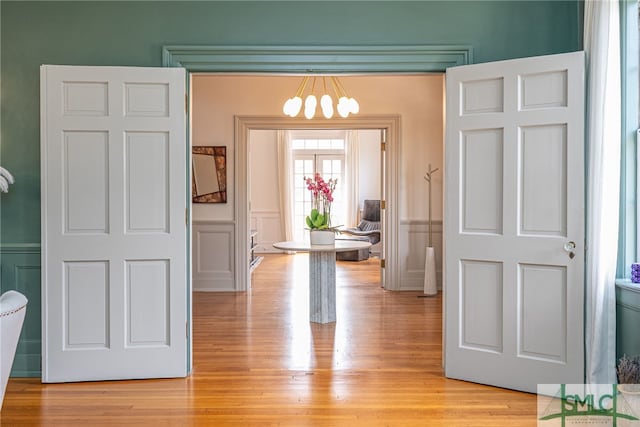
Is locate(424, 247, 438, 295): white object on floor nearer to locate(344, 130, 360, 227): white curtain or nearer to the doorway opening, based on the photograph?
the doorway opening

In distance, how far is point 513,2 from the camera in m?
3.52

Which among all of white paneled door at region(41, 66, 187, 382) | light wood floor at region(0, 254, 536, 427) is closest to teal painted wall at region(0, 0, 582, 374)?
white paneled door at region(41, 66, 187, 382)

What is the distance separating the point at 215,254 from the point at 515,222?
4.43 meters

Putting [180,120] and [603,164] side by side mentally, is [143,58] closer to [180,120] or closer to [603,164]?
[180,120]

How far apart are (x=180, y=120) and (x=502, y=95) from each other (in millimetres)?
2079

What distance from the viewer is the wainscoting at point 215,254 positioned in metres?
6.76

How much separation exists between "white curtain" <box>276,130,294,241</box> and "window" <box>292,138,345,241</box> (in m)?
0.25

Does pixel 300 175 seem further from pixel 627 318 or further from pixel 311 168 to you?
pixel 627 318

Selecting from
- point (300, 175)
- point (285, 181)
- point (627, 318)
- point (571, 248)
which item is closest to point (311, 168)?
point (300, 175)

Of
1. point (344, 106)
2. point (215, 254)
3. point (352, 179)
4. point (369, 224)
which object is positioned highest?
point (344, 106)

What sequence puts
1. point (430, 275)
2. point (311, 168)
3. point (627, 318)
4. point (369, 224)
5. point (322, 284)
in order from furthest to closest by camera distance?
point (311, 168)
point (369, 224)
point (430, 275)
point (322, 284)
point (627, 318)

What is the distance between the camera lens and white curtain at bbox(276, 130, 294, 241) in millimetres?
11266

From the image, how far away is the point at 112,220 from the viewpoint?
3373mm

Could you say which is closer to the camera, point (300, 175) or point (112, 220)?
point (112, 220)
